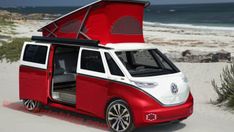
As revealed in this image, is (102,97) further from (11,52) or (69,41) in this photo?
(11,52)

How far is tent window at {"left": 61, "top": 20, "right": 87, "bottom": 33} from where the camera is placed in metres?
9.58

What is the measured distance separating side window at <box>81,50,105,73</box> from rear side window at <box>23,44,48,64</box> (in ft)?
3.79

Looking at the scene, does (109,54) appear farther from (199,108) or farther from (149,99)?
(199,108)

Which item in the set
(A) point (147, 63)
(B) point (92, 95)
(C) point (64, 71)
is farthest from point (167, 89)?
(C) point (64, 71)

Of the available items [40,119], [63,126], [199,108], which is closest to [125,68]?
[63,126]

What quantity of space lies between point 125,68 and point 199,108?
3085mm

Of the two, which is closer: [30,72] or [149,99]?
[149,99]

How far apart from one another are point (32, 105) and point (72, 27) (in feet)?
6.51

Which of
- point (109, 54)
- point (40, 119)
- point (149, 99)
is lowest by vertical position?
point (40, 119)

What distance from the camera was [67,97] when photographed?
9781mm

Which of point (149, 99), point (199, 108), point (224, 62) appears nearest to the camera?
point (149, 99)

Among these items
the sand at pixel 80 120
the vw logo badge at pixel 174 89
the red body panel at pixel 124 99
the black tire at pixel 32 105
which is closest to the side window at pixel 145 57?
the vw logo badge at pixel 174 89

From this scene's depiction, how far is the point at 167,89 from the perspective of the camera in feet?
27.6

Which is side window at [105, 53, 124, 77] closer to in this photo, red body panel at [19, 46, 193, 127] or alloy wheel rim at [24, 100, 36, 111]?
red body panel at [19, 46, 193, 127]
